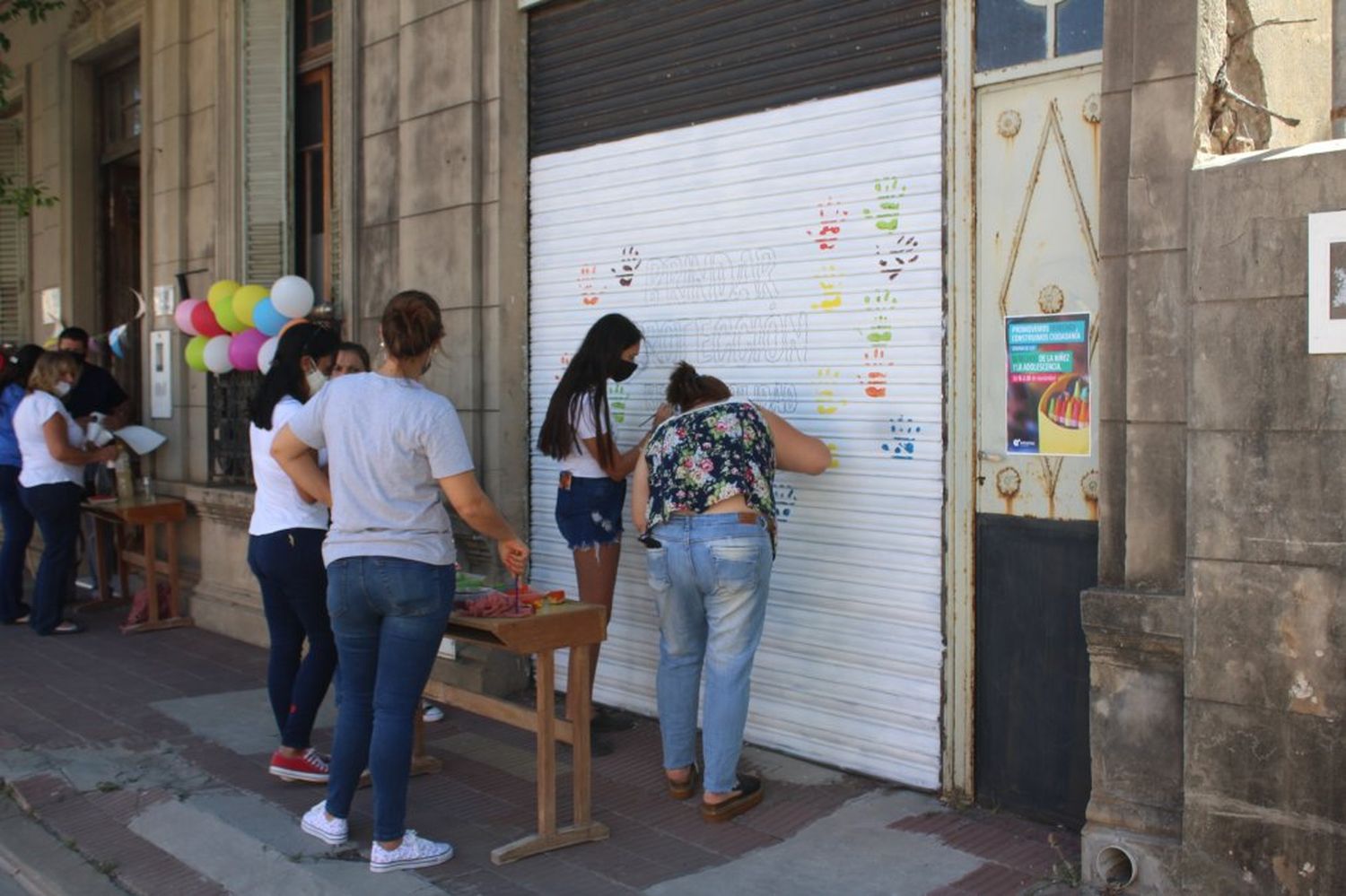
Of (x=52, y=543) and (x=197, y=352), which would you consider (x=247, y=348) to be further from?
(x=52, y=543)

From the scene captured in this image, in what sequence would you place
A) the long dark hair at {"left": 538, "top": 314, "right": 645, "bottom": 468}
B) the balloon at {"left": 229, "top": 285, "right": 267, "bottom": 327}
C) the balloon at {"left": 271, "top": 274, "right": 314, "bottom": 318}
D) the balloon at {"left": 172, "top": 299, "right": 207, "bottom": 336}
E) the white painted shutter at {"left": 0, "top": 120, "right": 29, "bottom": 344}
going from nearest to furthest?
1. the long dark hair at {"left": 538, "top": 314, "right": 645, "bottom": 468}
2. the balloon at {"left": 271, "top": 274, "right": 314, "bottom": 318}
3. the balloon at {"left": 229, "top": 285, "right": 267, "bottom": 327}
4. the balloon at {"left": 172, "top": 299, "right": 207, "bottom": 336}
5. the white painted shutter at {"left": 0, "top": 120, "right": 29, "bottom": 344}

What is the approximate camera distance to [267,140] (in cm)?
881

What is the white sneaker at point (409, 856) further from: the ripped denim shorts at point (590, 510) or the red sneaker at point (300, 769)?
the ripped denim shorts at point (590, 510)

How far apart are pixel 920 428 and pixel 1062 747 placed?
1.28 m

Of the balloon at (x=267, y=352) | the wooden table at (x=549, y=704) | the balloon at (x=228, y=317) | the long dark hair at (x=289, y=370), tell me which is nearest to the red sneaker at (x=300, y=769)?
the wooden table at (x=549, y=704)

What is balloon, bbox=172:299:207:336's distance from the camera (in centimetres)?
880

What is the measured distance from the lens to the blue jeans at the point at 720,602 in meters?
4.74

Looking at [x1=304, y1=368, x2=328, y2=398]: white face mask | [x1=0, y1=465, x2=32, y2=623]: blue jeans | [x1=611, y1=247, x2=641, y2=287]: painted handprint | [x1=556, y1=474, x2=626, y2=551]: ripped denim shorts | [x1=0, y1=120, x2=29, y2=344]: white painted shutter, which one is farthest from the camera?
[x1=0, y1=120, x2=29, y2=344]: white painted shutter

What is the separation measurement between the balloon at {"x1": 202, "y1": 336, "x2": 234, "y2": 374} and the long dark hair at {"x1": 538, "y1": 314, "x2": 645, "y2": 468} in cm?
380

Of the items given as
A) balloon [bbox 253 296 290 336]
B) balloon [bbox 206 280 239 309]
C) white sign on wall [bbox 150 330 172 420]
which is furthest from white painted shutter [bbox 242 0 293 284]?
white sign on wall [bbox 150 330 172 420]

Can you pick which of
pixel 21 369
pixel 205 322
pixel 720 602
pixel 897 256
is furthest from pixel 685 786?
pixel 21 369

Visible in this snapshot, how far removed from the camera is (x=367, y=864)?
4492mm

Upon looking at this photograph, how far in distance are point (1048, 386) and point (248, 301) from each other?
5464 mm

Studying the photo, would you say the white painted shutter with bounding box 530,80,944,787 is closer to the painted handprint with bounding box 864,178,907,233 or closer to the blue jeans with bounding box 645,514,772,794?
the painted handprint with bounding box 864,178,907,233
